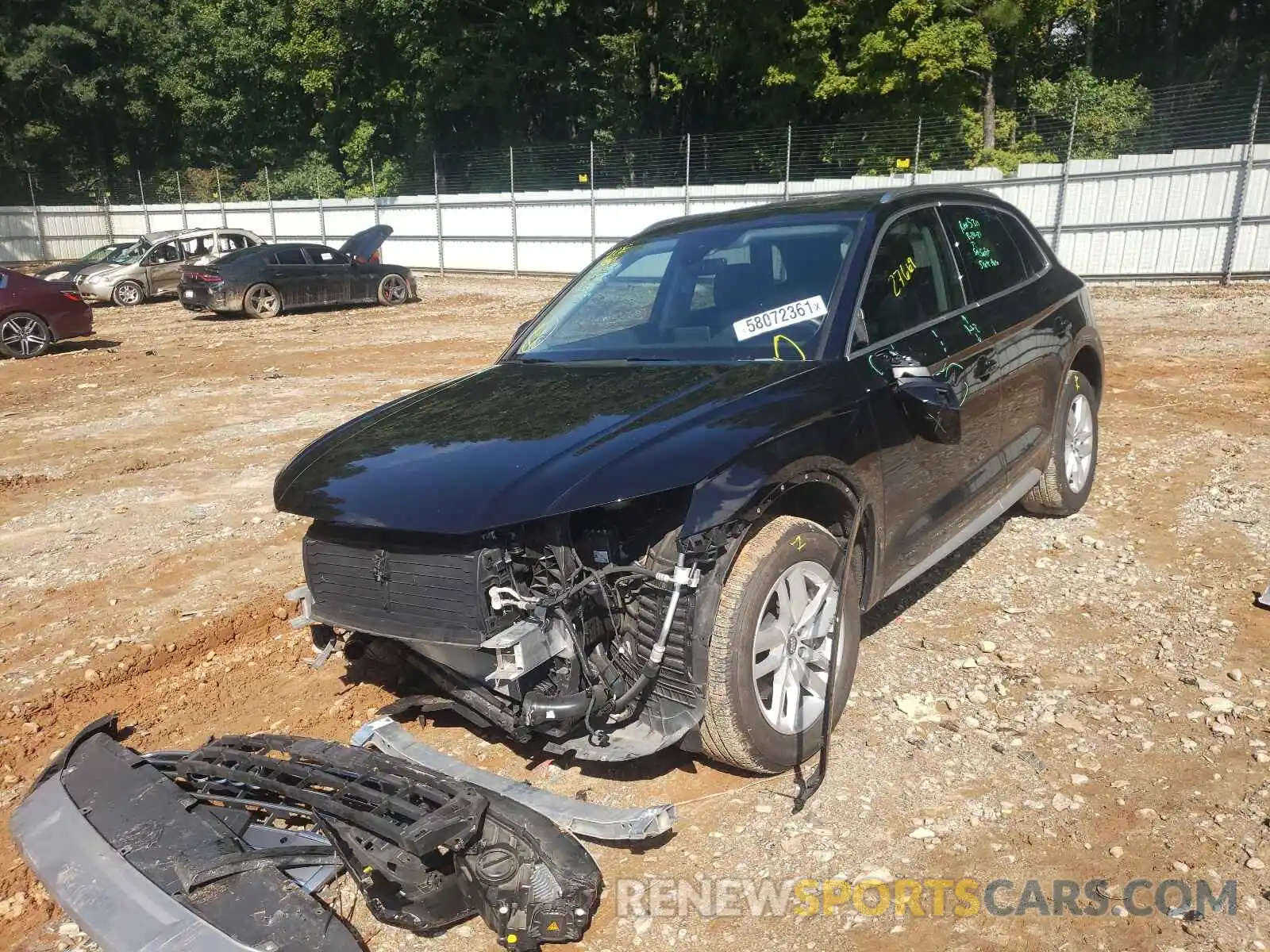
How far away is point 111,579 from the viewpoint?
17.7 ft

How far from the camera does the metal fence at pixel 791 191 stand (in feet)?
54.7

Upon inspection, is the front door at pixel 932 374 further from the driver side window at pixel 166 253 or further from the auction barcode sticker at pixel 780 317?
the driver side window at pixel 166 253

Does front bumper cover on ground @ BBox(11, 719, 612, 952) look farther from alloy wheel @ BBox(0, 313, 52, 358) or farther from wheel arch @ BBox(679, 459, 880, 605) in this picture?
alloy wheel @ BBox(0, 313, 52, 358)

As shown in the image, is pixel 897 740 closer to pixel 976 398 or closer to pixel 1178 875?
pixel 1178 875

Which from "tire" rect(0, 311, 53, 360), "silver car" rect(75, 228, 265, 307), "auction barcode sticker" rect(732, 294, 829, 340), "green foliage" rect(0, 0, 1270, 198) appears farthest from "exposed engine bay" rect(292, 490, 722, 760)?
"silver car" rect(75, 228, 265, 307)

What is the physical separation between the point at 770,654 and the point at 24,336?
14.8 m

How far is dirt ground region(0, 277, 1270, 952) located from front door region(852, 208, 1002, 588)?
1.94 feet

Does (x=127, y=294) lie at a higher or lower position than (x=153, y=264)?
lower

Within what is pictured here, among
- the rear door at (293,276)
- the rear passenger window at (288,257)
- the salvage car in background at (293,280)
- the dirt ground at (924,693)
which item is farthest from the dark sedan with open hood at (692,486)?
the rear passenger window at (288,257)

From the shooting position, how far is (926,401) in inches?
140

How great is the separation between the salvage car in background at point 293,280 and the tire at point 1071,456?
611 inches

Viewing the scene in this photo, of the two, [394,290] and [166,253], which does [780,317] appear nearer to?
[394,290]

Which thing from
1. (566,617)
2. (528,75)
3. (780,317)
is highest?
(528,75)

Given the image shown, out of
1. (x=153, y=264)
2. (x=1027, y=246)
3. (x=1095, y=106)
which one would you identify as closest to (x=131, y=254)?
Result: (x=153, y=264)
